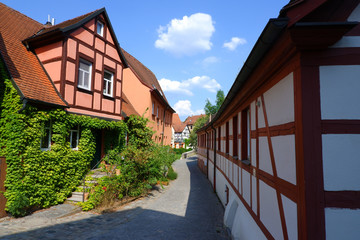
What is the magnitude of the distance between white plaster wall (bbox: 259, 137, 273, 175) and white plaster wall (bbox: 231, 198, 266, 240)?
110cm

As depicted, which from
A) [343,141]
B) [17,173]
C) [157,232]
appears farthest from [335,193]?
[17,173]

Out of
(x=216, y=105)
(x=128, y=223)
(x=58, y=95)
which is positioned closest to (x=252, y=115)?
(x=128, y=223)

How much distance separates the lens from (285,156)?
282cm

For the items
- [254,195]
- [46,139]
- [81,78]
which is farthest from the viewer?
[81,78]

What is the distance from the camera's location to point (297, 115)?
2469 mm

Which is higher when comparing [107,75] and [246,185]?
[107,75]

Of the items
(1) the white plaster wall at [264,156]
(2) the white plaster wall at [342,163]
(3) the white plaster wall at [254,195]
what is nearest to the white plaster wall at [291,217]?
(2) the white plaster wall at [342,163]

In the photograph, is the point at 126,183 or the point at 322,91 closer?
the point at 322,91

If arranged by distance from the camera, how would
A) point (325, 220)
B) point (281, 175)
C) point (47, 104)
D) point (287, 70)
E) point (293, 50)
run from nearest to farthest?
1. point (325, 220)
2. point (293, 50)
3. point (287, 70)
4. point (281, 175)
5. point (47, 104)

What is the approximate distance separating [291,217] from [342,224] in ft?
1.67

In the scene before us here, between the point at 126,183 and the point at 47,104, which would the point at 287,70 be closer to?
the point at 47,104

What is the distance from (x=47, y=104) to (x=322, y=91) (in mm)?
8070

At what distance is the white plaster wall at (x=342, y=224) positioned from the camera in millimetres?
2215

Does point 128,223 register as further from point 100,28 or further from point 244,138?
point 100,28
